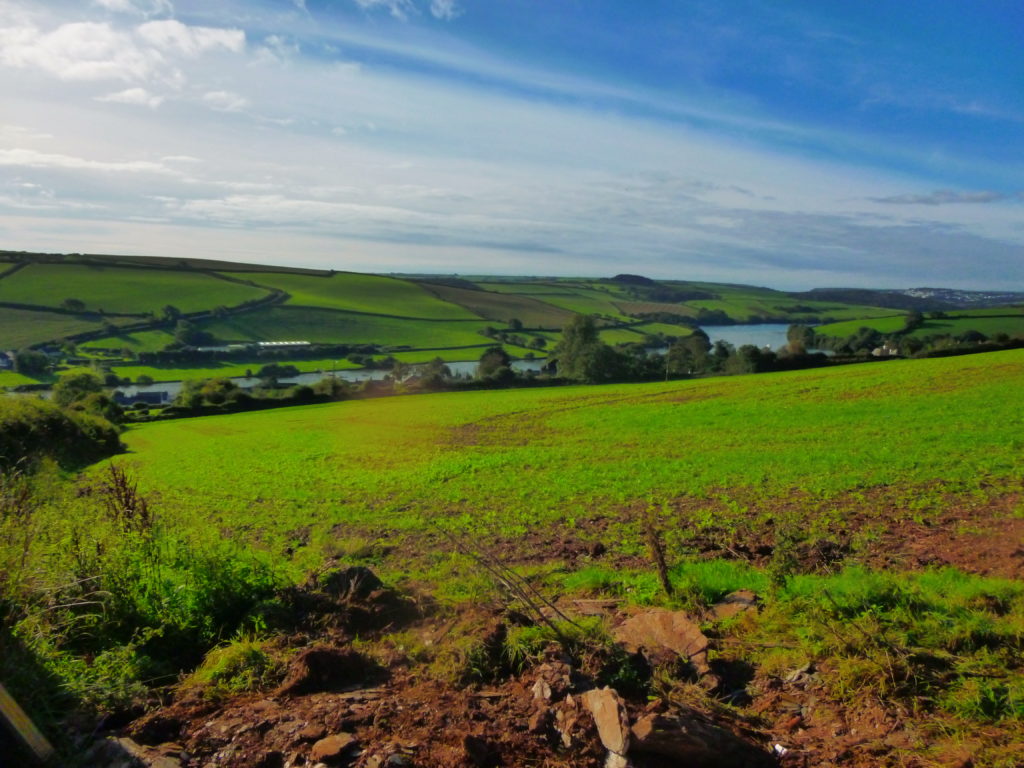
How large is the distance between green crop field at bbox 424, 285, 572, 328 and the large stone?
109 metres

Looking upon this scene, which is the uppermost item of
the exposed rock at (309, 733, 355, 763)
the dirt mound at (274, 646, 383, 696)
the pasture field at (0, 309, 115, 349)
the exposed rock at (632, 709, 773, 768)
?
the exposed rock at (632, 709, 773, 768)

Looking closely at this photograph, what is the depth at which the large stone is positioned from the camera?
5770 millimetres

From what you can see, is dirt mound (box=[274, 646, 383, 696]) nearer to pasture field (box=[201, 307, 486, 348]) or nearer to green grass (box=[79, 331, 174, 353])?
pasture field (box=[201, 307, 486, 348])

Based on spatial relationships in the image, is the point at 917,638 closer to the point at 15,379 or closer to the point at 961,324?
the point at 961,324

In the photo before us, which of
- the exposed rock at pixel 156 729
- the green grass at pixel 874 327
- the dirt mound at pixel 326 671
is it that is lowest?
the exposed rock at pixel 156 729

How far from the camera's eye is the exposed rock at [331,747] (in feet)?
14.2

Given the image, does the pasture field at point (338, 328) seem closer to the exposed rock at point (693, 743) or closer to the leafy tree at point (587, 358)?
the leafy tree at point (587, 358)

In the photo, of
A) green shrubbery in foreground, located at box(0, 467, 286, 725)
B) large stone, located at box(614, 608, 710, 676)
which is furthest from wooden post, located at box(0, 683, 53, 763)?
large stone, located at box(614, 608, 710, 676)

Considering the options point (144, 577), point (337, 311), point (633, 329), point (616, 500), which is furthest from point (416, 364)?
point (144, 577)

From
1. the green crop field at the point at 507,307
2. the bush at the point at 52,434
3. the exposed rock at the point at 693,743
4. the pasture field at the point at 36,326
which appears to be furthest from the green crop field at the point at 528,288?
the exposed rock at the point at 693,743

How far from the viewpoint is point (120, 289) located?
106375mm

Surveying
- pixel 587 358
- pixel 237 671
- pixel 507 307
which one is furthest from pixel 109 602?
pixel 507 307

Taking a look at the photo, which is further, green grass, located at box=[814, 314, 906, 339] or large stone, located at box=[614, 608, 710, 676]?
green grass, located at box=[814, 314, 906, 339]

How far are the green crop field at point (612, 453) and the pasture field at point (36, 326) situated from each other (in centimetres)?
5657
